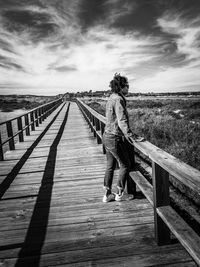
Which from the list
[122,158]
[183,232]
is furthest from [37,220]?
[183,232]

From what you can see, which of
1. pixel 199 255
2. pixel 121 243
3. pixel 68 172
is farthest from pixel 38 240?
pixel 68 172

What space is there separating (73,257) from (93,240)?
370 millimetres

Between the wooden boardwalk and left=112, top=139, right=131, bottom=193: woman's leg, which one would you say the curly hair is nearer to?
left=112, top=139, right=131, bottom=193: woman's leg

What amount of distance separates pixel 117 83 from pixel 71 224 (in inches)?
79.8

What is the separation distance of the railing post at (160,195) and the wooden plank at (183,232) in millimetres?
85

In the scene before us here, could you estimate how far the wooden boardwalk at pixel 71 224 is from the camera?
2496 millimetres

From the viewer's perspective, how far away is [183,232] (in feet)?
6.98

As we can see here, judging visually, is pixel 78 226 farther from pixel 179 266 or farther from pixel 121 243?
pixel 179 266

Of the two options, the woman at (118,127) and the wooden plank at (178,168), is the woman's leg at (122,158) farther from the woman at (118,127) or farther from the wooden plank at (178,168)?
the wooden plank at (178,168)

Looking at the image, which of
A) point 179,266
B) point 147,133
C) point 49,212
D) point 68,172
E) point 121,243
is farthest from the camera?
point 147,133

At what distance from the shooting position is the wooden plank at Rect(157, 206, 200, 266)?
190 centimetres

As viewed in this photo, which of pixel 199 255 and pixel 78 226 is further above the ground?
pixel 199 255

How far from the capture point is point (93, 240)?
2.83 metres

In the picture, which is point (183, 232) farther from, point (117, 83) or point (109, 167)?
point (117, 83)
